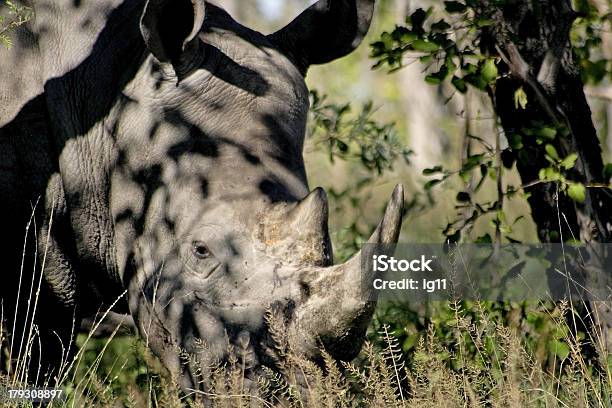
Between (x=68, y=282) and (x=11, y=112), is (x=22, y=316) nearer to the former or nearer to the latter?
(x=68, y=282)

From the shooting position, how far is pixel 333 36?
22.4 ft

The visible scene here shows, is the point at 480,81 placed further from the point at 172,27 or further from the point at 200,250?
the point at 200,250

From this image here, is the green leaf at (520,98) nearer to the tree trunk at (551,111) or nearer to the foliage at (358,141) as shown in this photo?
the tree trunk at (551,111)

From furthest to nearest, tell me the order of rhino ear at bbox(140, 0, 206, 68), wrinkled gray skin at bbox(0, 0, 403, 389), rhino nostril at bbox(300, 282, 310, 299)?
rhino ear at bbox(140, 0, 206, 68), wrinkled gray skin at bbox(0, 0, 403, 389), rhino nostril at bbox(300, 282, 310, 299)

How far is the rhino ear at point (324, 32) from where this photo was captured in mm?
6730

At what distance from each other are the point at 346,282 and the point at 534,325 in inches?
76.7

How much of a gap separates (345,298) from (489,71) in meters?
1.97

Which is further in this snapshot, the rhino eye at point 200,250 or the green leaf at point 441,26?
the green leaf at point 441,26

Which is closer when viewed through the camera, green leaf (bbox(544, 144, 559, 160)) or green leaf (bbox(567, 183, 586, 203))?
green leaf (bbox(567, 183, 586, 203))

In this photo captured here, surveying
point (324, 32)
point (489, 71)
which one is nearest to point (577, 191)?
point (489, 71)

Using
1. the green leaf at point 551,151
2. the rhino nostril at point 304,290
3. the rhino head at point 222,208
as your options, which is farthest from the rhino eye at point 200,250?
the green leaf at point 551,151

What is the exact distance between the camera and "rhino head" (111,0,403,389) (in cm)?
519

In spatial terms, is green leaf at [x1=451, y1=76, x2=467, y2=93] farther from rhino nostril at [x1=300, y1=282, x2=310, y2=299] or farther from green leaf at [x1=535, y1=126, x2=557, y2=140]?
rhino nostril at [x1=300, y1=282, x2=310, y2=299]

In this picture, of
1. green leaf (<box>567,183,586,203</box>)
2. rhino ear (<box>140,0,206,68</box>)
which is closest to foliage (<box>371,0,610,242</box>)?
green leaf (<box>567,183,586,203</box>)
